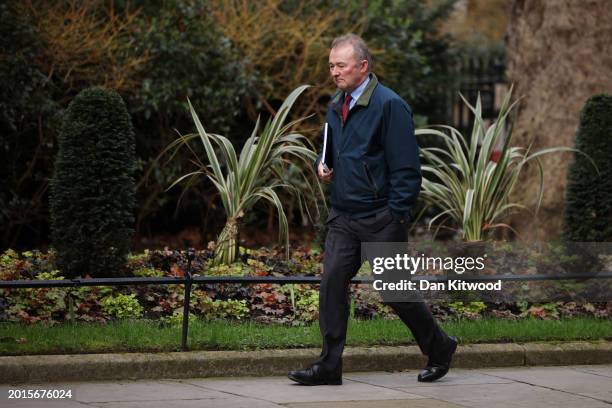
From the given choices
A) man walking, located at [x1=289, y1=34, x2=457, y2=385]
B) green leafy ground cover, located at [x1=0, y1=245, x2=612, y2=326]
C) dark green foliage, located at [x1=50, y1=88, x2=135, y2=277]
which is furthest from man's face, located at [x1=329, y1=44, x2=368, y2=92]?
dark green foliage, located at [x1=50, y1=88, x2=135, y2=277]

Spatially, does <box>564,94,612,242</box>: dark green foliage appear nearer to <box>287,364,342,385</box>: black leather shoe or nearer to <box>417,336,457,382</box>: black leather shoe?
<box>417,336,457,382</box>: black leather shoe

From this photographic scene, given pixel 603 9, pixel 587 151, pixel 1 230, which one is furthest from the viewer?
pixel 1 230

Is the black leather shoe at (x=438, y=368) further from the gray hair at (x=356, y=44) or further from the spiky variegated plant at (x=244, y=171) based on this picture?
the spiky variegated plant at (x=244, y=171)

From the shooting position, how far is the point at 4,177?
12797 millimetres

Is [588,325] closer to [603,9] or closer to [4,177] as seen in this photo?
Result: [603,9]

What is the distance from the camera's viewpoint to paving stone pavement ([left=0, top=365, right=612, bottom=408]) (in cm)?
657

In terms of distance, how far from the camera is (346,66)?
276 inches

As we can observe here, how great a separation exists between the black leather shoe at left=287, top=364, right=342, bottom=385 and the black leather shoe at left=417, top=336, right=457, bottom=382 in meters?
0.57

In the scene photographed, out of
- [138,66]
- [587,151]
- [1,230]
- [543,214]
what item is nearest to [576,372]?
[587,151]

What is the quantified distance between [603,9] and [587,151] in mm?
3218

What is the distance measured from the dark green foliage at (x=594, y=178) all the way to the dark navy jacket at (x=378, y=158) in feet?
10.5

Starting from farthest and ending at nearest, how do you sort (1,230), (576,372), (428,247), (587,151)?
(1,230)
(428,247)
(587,151)
(576,372)

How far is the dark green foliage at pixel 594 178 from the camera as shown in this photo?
9750mm

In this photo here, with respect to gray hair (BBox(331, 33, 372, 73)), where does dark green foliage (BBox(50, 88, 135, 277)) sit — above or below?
below
